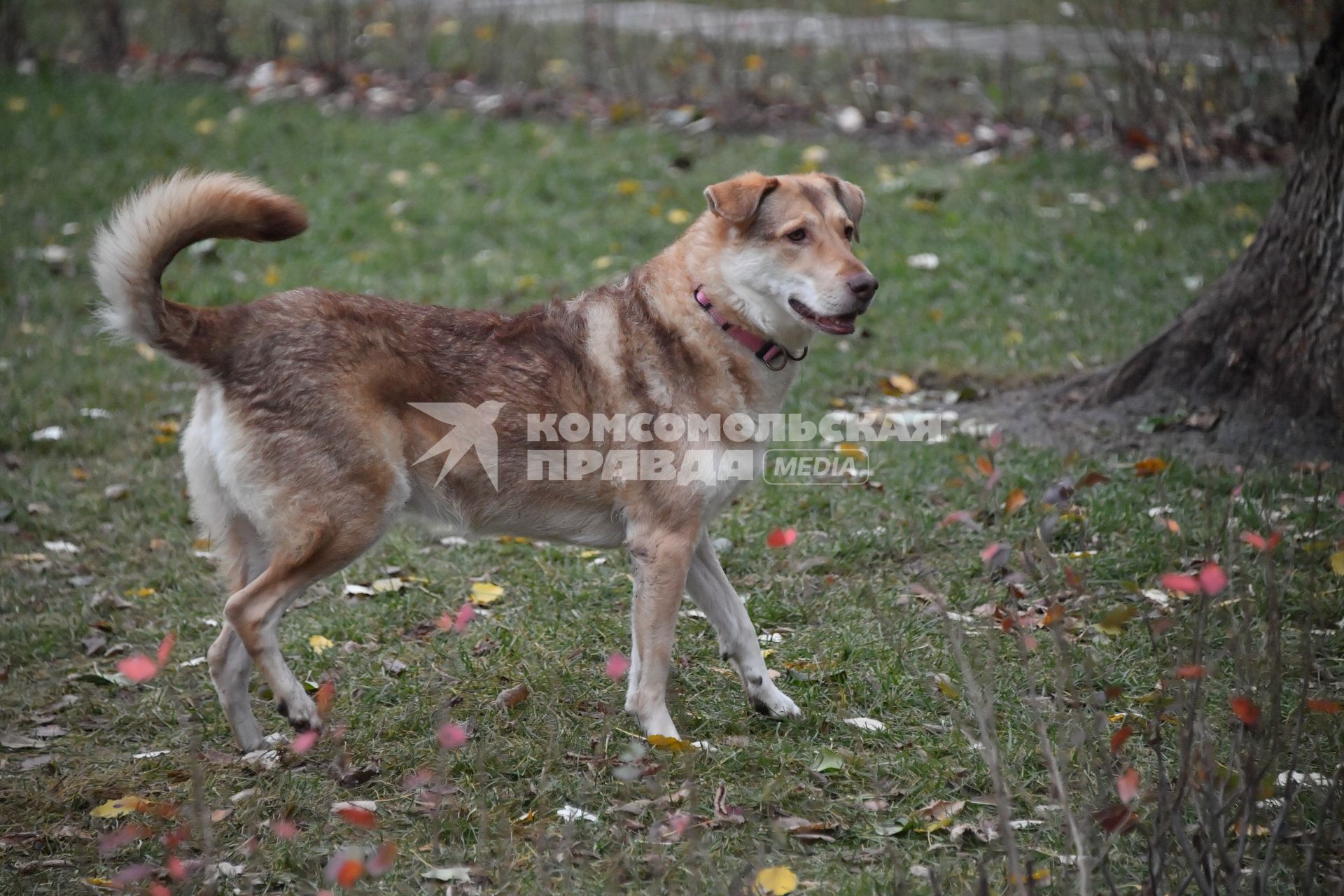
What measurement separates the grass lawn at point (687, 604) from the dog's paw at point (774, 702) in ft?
0.16

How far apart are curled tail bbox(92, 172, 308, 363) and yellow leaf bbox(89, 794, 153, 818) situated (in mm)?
1348

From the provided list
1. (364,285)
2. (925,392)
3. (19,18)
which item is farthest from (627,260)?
(19,18)

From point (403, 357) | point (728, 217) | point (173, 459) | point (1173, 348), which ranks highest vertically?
point (728, 217)

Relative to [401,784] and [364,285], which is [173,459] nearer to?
[364,285]

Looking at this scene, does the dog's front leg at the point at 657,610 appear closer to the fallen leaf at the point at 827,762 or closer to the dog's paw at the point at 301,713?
the fallen leaf at the point at 827,762

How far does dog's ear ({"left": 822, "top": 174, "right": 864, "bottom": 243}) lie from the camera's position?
456 centimetres

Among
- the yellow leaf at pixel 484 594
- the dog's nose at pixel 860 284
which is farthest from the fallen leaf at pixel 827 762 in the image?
the yellow leaf at pixel 484 594

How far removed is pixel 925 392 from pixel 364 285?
385cm

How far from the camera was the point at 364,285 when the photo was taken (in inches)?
331

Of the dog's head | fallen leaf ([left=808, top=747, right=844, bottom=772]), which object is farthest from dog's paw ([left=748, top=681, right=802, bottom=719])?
the dog's head

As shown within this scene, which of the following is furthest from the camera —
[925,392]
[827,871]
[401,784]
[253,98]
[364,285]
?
[253,98]

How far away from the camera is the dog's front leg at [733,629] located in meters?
4.20

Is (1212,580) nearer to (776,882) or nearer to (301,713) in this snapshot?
(776,882)

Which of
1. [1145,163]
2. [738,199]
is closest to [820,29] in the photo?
[1145,163]
